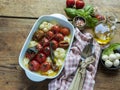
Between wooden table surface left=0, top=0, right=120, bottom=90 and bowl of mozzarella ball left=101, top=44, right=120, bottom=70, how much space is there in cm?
3

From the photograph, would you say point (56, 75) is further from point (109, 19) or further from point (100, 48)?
point (109, 19)

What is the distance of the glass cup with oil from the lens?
116 cm

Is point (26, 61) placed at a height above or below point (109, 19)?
below

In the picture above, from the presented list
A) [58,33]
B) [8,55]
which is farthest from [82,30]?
[8,55]

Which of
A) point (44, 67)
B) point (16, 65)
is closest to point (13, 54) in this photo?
point (16, 65)

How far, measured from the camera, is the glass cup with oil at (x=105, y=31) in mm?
1158

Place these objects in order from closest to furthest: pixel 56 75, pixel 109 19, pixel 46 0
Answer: pixel 56 75
pixel 109 19
pixel 46 0

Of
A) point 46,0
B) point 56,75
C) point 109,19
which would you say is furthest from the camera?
point 46,0

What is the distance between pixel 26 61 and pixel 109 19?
391 mm

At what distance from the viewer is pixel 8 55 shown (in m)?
1.12

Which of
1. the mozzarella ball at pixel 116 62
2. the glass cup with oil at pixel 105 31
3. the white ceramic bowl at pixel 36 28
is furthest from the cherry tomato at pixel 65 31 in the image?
the mozzarella ball at pixel 116 62

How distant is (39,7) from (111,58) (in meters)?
A: 0.41

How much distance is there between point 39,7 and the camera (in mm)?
1257

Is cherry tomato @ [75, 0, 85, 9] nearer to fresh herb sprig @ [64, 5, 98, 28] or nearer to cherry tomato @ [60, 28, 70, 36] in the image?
fresh herb sprig @ [64, 5, 98, 28]
